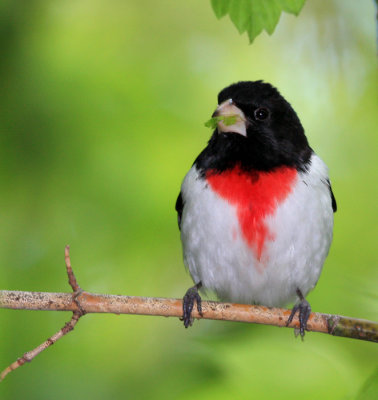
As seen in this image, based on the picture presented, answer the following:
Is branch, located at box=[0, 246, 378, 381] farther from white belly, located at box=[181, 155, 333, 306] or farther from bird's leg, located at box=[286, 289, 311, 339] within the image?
white belly, located at box=[181, 155, 333, 306]

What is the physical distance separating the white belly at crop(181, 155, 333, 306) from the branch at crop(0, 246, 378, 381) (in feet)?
1.99

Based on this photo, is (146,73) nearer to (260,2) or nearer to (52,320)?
(52,320)

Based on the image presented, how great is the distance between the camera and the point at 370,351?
4406 mm

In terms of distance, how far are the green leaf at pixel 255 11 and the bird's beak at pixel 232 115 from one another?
0.97 meters

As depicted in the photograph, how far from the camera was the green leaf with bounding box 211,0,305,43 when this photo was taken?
2811 millimetres

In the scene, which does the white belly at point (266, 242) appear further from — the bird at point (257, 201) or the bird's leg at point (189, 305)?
the bird's leg at point (189, 305)

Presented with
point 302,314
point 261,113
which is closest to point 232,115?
point 261,113

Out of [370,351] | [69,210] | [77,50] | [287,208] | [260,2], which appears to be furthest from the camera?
[77,50]

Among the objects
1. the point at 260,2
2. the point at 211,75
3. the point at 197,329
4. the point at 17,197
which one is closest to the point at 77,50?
the point at 211,75

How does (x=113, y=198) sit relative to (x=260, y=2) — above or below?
below

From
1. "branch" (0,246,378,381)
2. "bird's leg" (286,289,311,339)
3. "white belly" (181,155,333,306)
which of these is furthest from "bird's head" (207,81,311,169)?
"branch" (0,246,378,381)

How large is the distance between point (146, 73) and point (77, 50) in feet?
2.17

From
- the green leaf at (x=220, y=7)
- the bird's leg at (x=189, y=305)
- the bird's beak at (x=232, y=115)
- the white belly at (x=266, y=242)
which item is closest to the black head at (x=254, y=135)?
the bird's beak at (x=232, y=115)

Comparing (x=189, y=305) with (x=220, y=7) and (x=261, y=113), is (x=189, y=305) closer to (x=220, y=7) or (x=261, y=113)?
(x=261, y=113)
